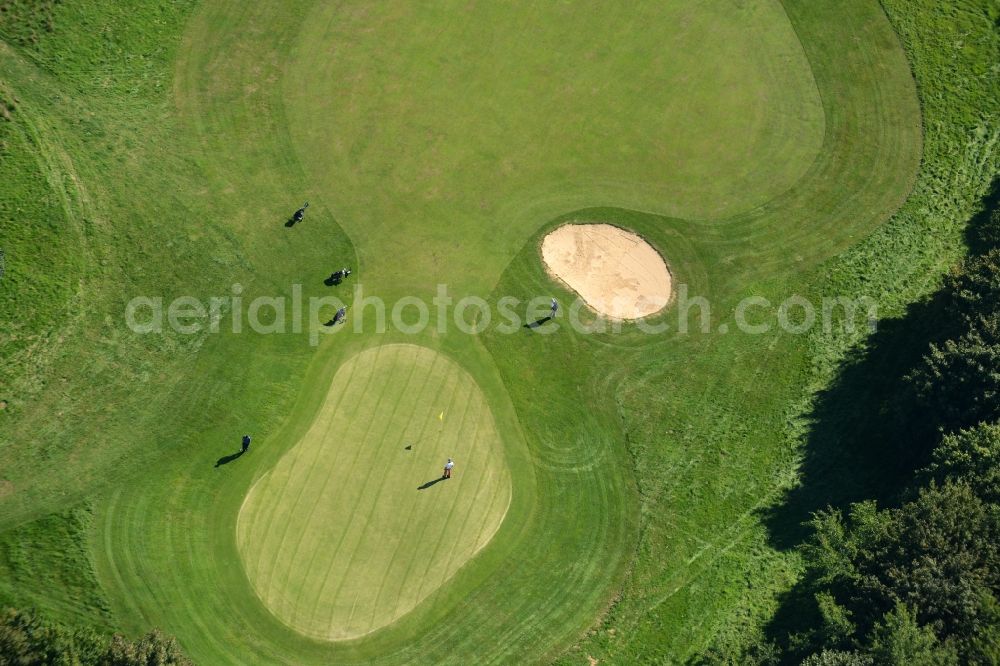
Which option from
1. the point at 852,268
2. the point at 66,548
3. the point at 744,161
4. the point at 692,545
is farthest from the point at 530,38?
the point at 66,548

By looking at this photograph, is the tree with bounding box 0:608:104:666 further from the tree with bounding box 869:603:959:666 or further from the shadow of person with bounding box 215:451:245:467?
the tree with bounding box 869:603:959:666

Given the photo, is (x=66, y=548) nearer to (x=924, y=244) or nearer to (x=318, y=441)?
(x=318, y=441)

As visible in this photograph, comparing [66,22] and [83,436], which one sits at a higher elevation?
[66,22]

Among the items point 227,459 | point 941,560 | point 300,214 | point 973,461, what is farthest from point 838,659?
point 300,214

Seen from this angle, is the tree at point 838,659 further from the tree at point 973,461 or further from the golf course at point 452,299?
the tree at point 973,461

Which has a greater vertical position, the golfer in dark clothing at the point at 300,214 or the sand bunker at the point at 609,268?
the golfer in dark clothing at the point at 300,214

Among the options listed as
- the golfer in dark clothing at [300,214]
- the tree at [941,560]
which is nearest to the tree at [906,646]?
the tree at [941,560]
